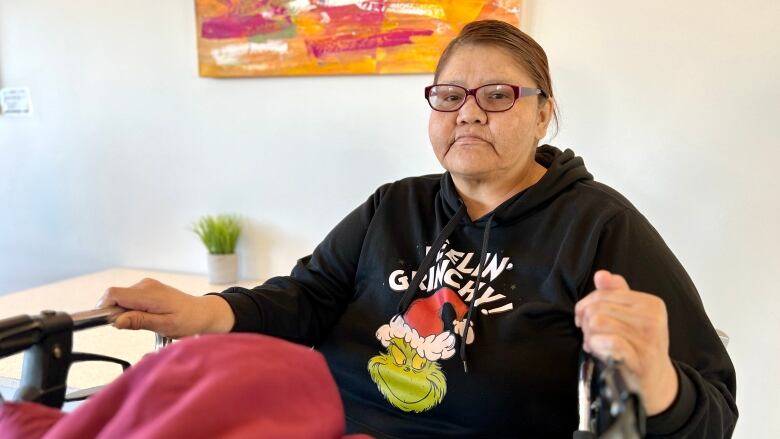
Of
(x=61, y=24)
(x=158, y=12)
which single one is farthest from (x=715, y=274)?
(x=61, y=24)

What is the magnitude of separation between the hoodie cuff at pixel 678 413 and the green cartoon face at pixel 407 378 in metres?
0.32

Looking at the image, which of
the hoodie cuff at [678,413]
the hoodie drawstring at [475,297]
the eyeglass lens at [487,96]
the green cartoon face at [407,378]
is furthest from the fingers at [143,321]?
the hoodie cuff at [678,413]

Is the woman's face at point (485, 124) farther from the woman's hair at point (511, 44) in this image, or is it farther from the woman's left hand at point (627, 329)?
the woman's left hand at point (627, 329)

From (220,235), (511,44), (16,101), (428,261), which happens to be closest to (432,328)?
(428,261)

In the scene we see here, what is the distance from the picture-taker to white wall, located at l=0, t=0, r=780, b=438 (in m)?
1.24

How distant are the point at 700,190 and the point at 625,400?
95 cm

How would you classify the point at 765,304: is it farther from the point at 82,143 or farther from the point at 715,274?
the point at 82,143

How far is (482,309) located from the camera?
2.85ft

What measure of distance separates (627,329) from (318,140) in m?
1.17

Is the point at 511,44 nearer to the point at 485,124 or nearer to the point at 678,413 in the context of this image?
the point at 485,124

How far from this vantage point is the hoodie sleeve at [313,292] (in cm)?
98

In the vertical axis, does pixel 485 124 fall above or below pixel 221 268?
above

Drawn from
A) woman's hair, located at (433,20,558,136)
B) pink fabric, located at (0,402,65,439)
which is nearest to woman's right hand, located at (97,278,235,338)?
pink fabric, located at (0,402,65,439)

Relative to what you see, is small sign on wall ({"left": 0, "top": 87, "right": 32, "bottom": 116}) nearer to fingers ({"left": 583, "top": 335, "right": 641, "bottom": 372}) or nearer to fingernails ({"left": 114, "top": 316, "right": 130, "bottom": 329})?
fingernails ({"left": 114, "top": 316, "right": 130, "bottom": 329})
